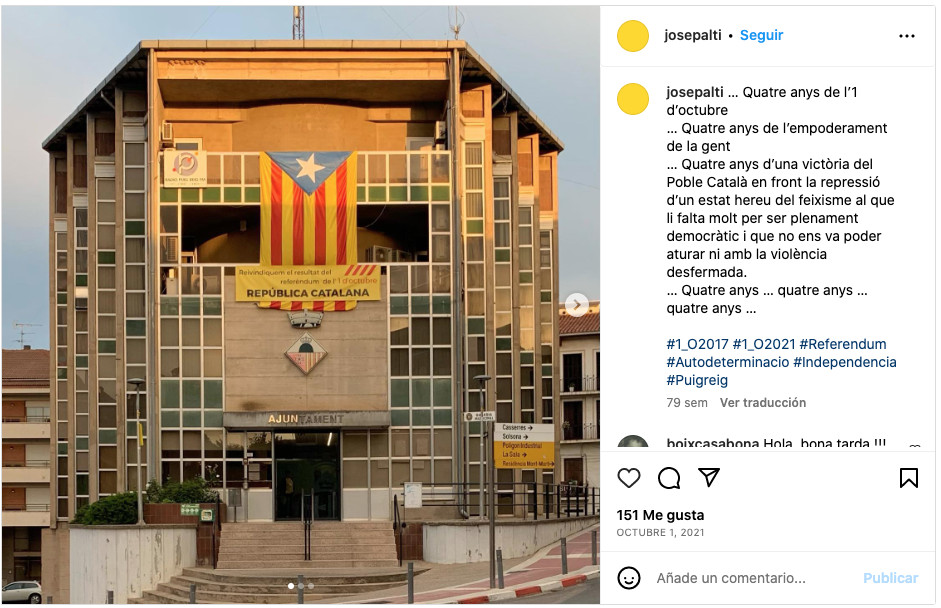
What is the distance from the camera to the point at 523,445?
104 feet

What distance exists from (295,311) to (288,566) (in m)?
9.95

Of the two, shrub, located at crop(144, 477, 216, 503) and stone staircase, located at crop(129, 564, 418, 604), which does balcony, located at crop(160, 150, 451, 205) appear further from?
stone staircase, located at crop(129, 564, 418, 604)

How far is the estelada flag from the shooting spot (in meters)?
42.0

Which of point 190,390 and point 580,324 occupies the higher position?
point 580,324

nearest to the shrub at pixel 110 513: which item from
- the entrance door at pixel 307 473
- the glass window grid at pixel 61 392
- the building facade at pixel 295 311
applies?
the building facade at pixel 295 311

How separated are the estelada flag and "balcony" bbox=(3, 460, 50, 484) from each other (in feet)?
135

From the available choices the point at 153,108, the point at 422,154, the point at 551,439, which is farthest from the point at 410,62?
the point at 551,439

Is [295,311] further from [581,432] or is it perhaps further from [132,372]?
[581,432]
